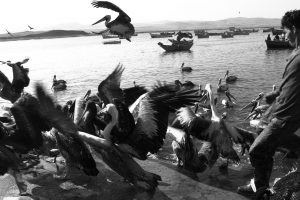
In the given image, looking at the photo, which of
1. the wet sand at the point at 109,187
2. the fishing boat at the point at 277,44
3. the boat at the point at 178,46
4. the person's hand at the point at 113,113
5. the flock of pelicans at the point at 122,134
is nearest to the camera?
the wet sand at the point at 109,187

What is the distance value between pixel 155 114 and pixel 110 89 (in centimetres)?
251

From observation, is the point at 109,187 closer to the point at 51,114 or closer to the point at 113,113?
the point at 113,113

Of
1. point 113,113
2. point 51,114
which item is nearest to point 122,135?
point 113,113

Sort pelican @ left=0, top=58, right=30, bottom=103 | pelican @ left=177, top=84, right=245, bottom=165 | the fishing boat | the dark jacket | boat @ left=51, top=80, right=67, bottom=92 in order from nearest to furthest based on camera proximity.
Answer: the dark jacket, pelican @ left=177, top=84, right=245, bottom=165, pelican @ left=0, top=58, right=30, bottom=103, boat @ left=51, top=80, right=67, bottom=92, the fishing boat

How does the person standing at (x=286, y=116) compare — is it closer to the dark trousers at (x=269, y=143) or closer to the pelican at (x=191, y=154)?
the dark trousers at (x=269, y=143)

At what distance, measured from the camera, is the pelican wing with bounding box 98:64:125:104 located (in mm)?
9328

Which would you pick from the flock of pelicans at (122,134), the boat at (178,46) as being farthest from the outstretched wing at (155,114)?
the boat at (178,46)

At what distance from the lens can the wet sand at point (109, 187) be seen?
654 centimetres

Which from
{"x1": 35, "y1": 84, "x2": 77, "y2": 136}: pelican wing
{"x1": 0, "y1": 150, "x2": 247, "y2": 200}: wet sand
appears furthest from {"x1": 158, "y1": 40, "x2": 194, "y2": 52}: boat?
{"x1": 35, "y1": 84, "x2": 77, "y2": 136}: pelican wing

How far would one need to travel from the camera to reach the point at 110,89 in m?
9.47

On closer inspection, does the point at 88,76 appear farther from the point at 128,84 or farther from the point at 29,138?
the point at 29,138

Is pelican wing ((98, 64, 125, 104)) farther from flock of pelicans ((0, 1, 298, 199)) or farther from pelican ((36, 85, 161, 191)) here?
pelican ((36, 85, 161, 191))

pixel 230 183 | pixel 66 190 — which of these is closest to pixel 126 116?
pixel 66 190

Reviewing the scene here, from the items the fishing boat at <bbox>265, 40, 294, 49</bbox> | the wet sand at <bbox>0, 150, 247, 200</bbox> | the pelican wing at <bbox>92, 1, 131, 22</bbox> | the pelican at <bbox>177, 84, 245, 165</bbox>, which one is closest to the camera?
the wet sand at <bbox>0, 150, 247, 200</bbox>
